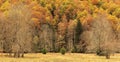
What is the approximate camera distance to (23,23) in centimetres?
6538

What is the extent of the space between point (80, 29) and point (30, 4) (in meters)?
36.0

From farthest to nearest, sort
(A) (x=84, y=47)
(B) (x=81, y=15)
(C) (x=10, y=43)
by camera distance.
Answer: (B) (x=81, y=15) → (A) (x=84, y=47) → (C) (x=10, y=43)

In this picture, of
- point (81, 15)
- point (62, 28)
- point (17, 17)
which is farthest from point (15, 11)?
point (81, 15)

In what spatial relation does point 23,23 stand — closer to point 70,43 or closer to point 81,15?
point 70,43

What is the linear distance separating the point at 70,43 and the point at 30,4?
35.8m

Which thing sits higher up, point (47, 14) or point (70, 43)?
point (47, 14)

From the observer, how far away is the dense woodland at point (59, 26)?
213 feet

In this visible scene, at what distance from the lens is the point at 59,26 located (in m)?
122

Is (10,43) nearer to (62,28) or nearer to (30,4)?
(62,28)

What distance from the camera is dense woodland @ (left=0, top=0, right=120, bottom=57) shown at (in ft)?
213

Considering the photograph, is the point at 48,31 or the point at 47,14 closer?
the point at 48,31

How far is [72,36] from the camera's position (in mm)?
113188

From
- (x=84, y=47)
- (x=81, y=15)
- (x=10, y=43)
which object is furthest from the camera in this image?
(x=81, y=15)

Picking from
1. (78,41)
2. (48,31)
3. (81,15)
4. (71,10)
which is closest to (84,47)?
(78,41)
